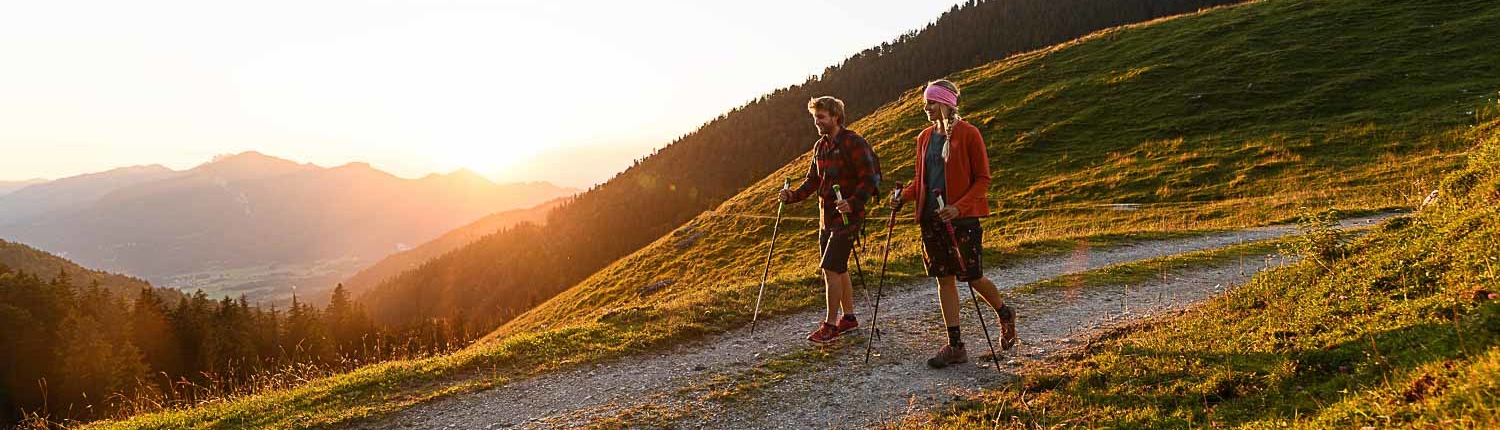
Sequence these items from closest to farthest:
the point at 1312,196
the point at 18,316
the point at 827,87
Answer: the point at 1312,196
the point at 18,316
the point at 827,87

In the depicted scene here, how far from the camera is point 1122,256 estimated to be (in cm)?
1689

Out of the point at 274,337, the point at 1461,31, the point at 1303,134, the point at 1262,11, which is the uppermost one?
the point at 1262,11

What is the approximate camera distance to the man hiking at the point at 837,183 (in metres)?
8.28

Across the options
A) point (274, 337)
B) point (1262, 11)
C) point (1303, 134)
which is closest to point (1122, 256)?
point (1303, 134)

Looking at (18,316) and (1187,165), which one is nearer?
(1187,165)

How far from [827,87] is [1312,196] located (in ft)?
416

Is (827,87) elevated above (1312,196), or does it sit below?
above

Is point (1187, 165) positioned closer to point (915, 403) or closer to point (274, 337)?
point (915, 403)

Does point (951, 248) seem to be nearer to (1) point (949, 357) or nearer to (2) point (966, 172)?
(2) point (966, 172)

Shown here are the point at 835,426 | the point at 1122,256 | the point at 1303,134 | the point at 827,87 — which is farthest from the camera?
the point at 827,87

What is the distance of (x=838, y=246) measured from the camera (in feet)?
28.2

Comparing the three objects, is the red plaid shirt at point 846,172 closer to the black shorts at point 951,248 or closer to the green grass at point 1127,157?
the black shorts at point 951,248

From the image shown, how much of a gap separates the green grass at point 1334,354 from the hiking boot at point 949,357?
95 centimetres

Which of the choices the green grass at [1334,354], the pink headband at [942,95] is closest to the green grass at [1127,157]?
the green grass at [1334,354]
